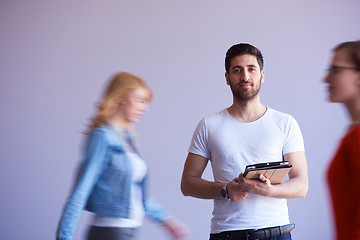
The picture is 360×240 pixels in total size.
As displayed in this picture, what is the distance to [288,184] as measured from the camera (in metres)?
1.81

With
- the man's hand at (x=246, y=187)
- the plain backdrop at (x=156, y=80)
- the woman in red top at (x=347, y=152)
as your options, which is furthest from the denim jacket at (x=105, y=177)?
the plain backdrop at (x=156, y=80)

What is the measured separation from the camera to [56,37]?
3490 millimetres

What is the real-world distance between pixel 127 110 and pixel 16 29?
2446mm

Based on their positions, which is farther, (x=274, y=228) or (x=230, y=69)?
(x=230, y=69)

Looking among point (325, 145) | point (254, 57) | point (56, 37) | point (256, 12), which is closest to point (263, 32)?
point (256, 12)

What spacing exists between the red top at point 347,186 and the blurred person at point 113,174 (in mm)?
697

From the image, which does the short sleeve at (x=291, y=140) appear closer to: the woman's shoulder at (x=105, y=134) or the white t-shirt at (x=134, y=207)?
the white t-shirt at (x=134, y=207)

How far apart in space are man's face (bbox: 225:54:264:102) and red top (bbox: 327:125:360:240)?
2.82 feet

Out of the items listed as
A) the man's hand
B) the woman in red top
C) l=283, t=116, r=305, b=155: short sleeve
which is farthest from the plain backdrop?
the woman in red top

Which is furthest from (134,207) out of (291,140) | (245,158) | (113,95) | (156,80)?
(156,80)

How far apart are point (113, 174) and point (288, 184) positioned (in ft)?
2.72

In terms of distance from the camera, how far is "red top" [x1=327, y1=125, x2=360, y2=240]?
1051 mm

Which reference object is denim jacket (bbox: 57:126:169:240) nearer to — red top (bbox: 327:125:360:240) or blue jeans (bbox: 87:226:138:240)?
blue jeans (bbox: 87:226:138:240)

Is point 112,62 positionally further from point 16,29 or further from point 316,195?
point 316,195
